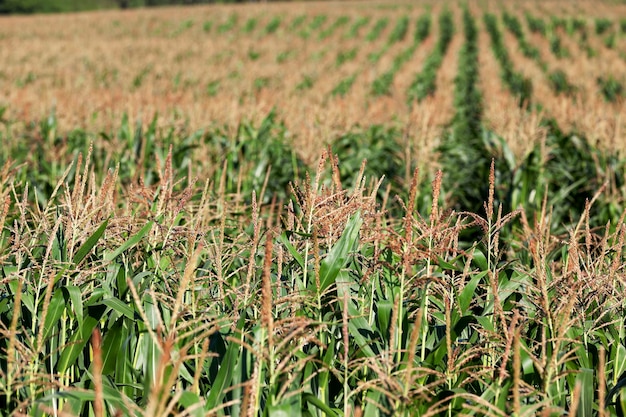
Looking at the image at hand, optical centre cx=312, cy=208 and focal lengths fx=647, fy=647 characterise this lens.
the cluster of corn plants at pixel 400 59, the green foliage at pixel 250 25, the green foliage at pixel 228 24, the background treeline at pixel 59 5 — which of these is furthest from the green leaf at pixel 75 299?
the background treeline at pixel 59 5

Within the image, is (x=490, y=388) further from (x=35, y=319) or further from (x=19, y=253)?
(x=19, y=253)

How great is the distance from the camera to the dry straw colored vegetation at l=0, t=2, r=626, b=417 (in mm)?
2211

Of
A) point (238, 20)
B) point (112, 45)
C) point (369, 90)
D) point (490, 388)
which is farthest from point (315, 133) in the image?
point (238, 20)

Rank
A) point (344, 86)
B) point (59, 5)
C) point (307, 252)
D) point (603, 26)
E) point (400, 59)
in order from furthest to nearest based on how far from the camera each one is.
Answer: point (59, 5)
point (603, 26)
point (400, 59)
point (344, 86)
point (307, 252)

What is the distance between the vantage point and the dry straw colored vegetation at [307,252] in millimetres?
2211

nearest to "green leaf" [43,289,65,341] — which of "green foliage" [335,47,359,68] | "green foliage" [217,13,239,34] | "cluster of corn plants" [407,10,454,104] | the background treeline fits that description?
"cluster of corn plants" [407,10,454,104]

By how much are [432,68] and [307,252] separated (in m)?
22.0

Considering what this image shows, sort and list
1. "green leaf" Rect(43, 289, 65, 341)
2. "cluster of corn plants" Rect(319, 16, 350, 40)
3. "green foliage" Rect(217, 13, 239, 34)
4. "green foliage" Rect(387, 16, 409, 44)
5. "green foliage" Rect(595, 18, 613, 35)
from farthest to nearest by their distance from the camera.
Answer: "green foliage" Rect(217, 13, 239, 34), "cluster of corn plants" Rect(319, 16, 350, 40), "green foliage" Rect(387, 16, 409, 44), "green foliage" Rect(595, 18, 613, 35), "green leaf" Rect(43, 289, 65, 341)

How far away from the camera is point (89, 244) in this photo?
8.74 feet

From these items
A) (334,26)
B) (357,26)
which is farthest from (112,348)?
(334,26)

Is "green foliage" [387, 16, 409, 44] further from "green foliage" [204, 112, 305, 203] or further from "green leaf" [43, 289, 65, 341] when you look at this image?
"green leaf" [43, 289, 65, 341]

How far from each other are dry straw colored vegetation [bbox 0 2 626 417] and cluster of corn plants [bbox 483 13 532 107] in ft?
1.07

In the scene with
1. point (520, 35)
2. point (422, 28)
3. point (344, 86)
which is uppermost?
point (422, 28)

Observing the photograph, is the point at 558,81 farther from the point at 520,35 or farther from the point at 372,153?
the point at 520,35
